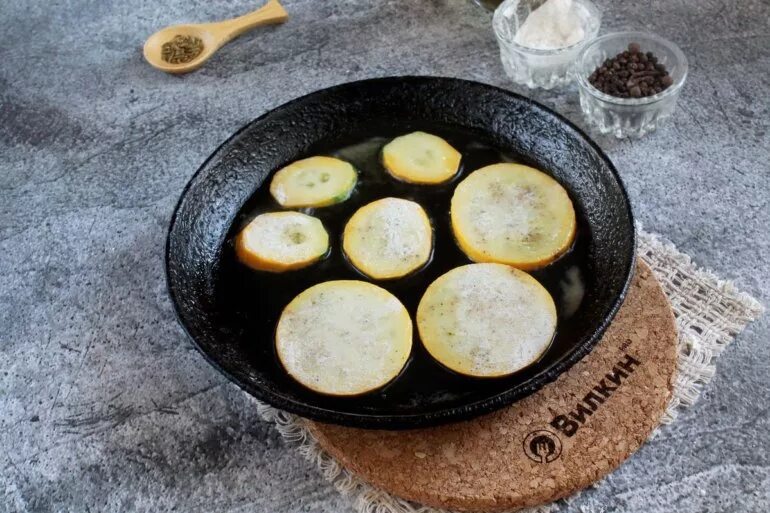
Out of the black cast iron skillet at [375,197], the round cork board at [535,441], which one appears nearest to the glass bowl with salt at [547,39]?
the black cast iron skillet at [375,197]

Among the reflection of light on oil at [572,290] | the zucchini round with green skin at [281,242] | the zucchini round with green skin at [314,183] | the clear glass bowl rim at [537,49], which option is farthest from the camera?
the clear glass bowl rim at [537,49]

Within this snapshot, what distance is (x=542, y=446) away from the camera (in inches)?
48.4

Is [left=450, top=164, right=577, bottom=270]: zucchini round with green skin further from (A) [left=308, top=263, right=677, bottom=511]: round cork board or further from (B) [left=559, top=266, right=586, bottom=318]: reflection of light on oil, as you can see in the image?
(A) [left=308, top=263, right=677, bottom=511]: round cork board

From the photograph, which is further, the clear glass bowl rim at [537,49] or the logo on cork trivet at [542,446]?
the clear glass bowl rim at [537,49]

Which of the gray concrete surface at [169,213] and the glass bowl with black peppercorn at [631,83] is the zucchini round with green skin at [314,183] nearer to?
the gray concrete surface at [169,213]

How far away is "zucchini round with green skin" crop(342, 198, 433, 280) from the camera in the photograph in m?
1.39

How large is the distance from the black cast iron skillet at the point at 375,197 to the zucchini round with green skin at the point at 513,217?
0.10ft

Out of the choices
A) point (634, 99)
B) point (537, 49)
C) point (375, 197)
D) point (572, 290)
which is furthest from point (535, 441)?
point (537, 49)

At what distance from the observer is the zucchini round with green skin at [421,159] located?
153cm

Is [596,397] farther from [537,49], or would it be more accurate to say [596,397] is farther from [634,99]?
[537,49]

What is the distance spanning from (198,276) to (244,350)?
0.64ft

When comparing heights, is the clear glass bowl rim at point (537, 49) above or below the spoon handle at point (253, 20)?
above

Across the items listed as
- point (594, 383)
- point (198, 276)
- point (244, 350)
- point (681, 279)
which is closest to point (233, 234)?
point (198, 276)

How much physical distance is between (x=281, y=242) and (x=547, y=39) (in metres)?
0.85
